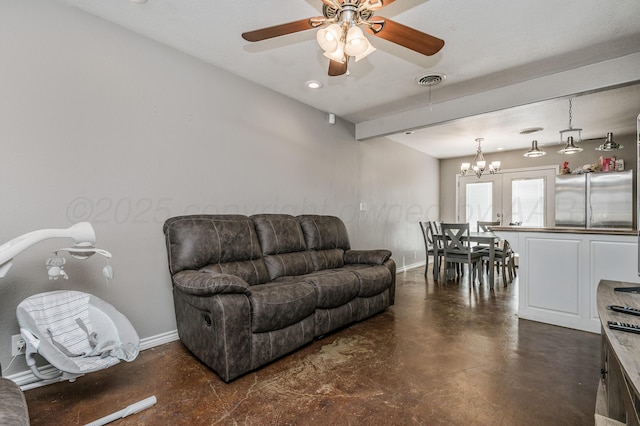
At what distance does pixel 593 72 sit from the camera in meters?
2.83

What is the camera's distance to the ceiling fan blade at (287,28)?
67.3 inches

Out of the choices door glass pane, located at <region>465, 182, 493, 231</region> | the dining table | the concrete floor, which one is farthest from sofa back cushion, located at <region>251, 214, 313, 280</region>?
door glass pane, located at <region>465, 182, 493, 231</region>

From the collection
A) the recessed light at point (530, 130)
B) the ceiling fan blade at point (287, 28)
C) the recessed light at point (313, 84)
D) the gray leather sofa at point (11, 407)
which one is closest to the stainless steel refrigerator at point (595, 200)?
the recessed light at point (530, 130)

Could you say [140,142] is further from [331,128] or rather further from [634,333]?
[634,333]

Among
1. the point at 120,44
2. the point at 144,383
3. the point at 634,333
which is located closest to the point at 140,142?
the point at 120,44

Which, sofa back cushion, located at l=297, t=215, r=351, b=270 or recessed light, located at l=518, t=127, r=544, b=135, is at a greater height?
recessed light, located at l=518, t=127, r=544, b=135

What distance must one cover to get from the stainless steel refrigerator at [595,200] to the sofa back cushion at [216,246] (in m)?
5.82

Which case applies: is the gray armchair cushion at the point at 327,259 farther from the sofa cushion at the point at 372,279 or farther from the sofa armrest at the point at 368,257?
the sofa cushion at the point at 372,279

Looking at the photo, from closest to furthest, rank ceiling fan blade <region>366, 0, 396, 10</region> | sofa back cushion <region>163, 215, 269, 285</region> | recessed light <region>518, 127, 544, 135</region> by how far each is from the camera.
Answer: ceiling fan blade <region>366, 0, 396, 10</region>
sofa back cushion <region>163, 215, 269, 285</region>
recessed light <region>518, 127, 544, 135</region>

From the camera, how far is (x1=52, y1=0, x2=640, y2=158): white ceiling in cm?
216

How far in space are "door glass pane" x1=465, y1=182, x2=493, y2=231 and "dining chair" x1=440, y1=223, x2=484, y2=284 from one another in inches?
103

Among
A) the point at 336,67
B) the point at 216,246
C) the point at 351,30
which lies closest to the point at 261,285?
the point at 216,246

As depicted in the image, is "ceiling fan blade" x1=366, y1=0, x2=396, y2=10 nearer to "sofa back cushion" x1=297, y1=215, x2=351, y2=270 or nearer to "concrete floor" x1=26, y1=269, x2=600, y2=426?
"concrete floor" x1=26, y1=269, x2=600, y2=426

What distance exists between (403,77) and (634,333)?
2897 millimetres
